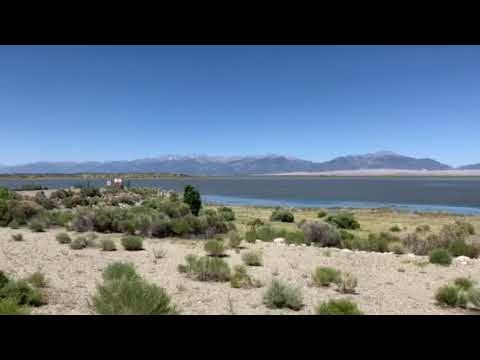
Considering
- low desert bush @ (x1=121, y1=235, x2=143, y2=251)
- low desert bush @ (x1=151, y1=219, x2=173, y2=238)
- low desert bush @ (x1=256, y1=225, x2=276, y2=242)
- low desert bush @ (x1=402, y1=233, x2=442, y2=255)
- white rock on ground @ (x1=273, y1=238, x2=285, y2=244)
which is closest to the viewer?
low desert bush @ (x1=121, y1=235, x2=143, y2=251)

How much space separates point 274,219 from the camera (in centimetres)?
2525

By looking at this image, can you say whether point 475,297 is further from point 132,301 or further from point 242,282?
point 132,301

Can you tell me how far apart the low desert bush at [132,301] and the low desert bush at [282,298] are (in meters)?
1.92

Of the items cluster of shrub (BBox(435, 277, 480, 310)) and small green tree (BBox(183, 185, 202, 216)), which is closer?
cluster of shrub (BBox(435, 277, 480, 310))

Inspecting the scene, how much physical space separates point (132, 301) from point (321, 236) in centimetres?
1124

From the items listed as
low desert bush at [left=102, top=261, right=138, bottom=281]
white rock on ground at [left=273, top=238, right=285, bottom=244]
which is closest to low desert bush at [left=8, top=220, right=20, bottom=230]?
low desert bush at [left=102, top=261, right=138, bottom=281]

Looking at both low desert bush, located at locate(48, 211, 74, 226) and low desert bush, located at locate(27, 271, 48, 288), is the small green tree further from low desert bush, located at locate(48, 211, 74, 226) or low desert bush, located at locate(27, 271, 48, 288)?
low desert bush, located at locate(27, 271, 48, 288)

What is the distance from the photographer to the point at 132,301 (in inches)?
194

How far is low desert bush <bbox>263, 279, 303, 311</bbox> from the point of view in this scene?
6.20 meters

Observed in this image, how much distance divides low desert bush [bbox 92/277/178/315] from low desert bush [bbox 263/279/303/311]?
6.28 ft

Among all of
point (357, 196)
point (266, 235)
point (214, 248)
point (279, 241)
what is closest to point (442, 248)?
point (279, 241)
